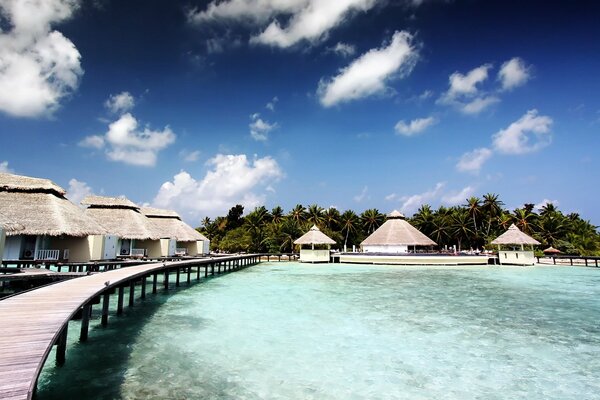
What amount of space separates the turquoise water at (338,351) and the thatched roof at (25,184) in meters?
9.49

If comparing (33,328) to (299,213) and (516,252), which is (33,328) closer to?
(516,252)

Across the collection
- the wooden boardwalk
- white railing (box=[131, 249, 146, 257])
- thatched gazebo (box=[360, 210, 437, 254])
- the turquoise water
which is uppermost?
thatched gazebo (box=[360, 210, 437, 254])

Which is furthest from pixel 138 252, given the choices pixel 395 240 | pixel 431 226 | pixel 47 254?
pixel 431 226

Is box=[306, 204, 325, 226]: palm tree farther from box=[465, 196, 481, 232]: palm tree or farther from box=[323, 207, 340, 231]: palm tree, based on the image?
box=[465, 196, 481, 232]: palm tree

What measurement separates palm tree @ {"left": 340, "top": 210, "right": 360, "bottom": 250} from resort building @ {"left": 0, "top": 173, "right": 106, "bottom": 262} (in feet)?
109

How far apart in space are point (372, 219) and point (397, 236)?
13.9m

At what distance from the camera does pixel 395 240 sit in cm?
3338

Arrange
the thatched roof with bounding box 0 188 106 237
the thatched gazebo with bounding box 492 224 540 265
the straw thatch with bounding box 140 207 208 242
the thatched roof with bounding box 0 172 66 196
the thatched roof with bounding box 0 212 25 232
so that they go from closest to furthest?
1. the thatched roof with bounding box 0 212 25 232
2. the thatched roof with bounding box 0 188 106 237
3. the thatched roof with bounding box 0 172 66 196
4. the straw thatch with bounding box 140 207 208 242
5. the thatched gazebo with bounding box 492 224 540 265

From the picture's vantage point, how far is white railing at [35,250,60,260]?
1600cm

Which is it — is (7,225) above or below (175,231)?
below

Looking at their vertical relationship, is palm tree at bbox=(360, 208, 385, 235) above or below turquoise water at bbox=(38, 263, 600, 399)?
above

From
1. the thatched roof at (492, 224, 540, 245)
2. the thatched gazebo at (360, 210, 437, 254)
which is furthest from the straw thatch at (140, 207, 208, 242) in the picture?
the thatched roof at (492, 224, 540, 245)

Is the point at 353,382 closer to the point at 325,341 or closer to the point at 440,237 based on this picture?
the point at 325,341

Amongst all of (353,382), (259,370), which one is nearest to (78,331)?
(259,370)
